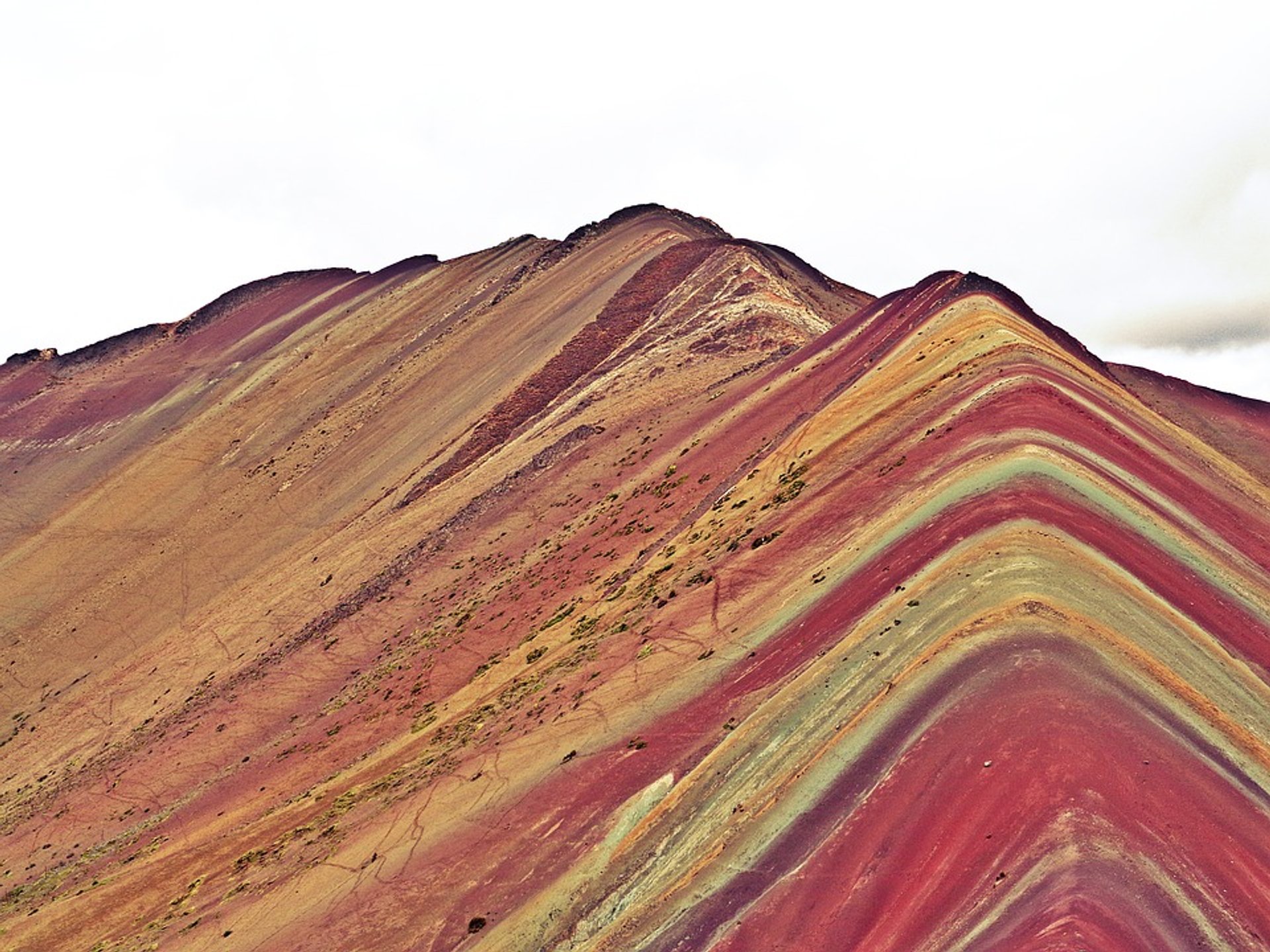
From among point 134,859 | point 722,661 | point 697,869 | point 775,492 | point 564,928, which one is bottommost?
point 134,859

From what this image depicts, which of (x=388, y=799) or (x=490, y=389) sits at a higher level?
(x=490, y=389)

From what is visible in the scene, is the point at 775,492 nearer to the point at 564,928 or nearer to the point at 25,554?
the point at 564,928

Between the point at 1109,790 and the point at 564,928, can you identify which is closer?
the point at 1109,790

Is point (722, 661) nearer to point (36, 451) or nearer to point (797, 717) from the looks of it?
point (797, 717)

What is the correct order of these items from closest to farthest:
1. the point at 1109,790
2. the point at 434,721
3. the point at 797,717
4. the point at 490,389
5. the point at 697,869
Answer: the point at 1109,790 → the point at 697,869 → the point at 797,717 → the point at 434,721 → the point at 490,389

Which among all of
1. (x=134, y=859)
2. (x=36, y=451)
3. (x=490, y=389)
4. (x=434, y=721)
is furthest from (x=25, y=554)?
(x=434, y=721)

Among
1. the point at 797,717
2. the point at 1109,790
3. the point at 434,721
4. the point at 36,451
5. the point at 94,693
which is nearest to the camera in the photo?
the point at 1109,790
